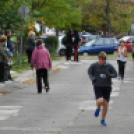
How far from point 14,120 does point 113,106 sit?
2.91m

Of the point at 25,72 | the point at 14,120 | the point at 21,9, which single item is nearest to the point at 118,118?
the point at 14,120

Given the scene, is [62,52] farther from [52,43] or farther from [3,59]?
[3,59]

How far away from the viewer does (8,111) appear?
10633mm

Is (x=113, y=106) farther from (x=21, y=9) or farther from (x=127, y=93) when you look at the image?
(x=21, y=9)

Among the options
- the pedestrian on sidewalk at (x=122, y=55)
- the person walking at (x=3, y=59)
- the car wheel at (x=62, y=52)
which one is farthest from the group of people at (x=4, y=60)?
the car wheel at (x=62, y=52)

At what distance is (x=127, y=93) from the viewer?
45.4 feet

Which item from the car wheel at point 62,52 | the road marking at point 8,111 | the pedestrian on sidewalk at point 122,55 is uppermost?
the pedestrian on sidewalk at point 122,55

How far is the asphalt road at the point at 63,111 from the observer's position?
28.0ft

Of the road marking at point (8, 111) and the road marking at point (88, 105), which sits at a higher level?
the road marking at point (8, 111)

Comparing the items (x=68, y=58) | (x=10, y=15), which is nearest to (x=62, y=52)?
(x=68, y=58)

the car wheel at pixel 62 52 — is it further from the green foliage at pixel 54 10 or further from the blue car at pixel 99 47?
the green foliage at pixel 54 10

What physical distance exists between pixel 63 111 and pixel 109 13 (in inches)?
1589

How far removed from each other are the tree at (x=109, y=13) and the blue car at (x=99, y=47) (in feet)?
49.4

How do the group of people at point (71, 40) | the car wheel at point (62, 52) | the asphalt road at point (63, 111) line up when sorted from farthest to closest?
the car wheel at point (62, 52) → the group of people at point (71, 40) → the asphalt road at point (63, 111)
